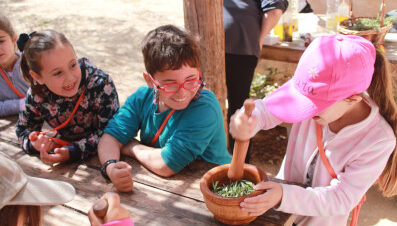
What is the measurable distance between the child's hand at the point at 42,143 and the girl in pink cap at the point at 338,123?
46.9 inches

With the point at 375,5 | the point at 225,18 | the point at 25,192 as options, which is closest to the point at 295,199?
the point at 25,192

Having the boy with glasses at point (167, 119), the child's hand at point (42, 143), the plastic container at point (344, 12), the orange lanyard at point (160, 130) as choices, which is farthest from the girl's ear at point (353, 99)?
the plastic container at point (344, 12)

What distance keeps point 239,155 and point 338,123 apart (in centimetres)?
51

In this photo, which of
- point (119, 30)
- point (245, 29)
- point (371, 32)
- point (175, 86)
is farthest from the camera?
point (119, 30)

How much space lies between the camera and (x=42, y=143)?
6.95ft

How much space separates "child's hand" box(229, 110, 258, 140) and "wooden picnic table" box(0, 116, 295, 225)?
38 centimetres

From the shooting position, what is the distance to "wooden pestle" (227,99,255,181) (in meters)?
1.43

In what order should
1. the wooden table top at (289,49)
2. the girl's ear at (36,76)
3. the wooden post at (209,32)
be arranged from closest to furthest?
the girl's ear at (36,76) → the wooden post at (209,32) → the wooden table top at (289,49)

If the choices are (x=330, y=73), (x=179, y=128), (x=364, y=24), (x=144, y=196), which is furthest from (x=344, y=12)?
(x=144, y=196)

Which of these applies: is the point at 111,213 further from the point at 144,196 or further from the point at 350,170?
the point at 350,170

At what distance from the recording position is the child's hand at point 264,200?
4.60 ft

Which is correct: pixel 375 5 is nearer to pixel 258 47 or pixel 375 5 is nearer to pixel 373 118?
pixel 258 47

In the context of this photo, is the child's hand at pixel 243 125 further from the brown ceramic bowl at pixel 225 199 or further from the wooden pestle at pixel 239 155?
the brown ceramic bowl at pixel 225 199

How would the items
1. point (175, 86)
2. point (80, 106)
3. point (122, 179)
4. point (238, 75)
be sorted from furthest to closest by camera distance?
1. point (238, 75)
2. point (80, 106)
3. point (175, 86)
4. point (122, 179)
